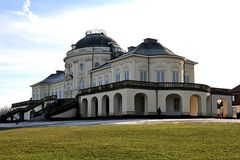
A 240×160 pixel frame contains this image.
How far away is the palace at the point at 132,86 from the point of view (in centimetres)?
4853

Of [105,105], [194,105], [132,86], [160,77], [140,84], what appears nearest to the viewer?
[132,86]

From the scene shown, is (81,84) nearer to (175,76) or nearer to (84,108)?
(84,108)

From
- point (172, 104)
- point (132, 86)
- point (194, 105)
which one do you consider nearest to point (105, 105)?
point (132, 86)

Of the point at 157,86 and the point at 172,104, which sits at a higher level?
the point at 157,86

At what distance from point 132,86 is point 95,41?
22.7 metres

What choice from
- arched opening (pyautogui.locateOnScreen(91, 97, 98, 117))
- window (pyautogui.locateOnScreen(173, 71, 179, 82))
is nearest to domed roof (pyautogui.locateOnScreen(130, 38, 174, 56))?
window (pyautogui.locateOnScreen(173, 71, 179, 82))

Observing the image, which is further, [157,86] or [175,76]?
[175,76]

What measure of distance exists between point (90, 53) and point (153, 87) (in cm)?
2097

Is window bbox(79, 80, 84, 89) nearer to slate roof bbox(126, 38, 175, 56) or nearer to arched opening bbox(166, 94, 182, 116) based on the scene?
slate roof bbox(126, 38, 175, 56)

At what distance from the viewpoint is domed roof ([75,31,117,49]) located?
222ft

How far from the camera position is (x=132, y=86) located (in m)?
47.4

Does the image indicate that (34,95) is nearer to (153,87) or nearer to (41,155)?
(153,87)

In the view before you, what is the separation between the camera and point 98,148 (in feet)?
52.7

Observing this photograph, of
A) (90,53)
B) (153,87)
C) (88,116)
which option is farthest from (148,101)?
(90,53)
